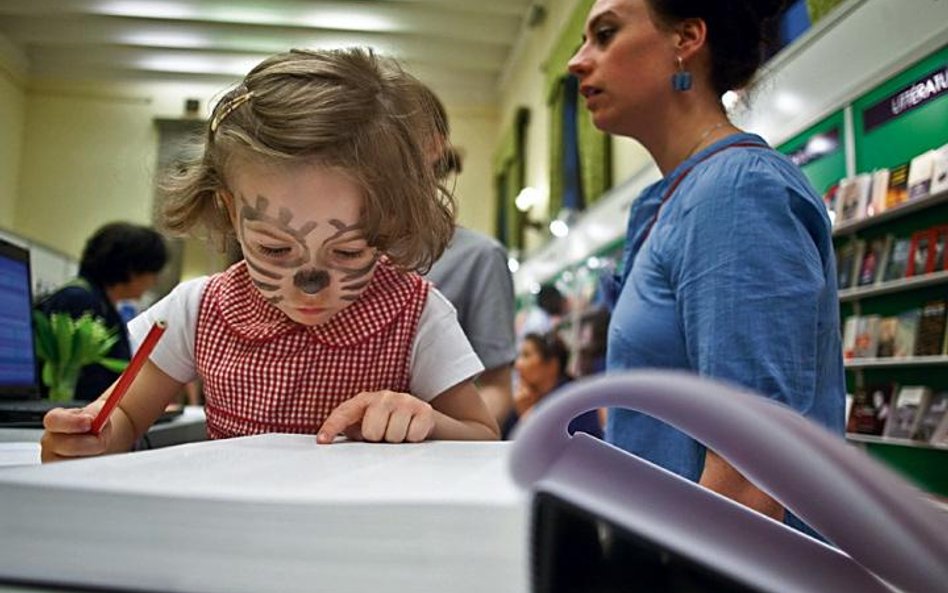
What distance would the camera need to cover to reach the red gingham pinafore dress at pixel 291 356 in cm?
72

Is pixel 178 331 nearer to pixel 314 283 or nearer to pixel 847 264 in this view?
pixel 314 283

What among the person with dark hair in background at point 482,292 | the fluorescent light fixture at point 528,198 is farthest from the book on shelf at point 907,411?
the fluorescent light fixture at point 528,198

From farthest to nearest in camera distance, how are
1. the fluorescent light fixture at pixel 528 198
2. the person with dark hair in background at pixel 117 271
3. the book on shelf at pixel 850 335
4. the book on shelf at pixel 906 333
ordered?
1. the fluorescent light fixture at pixel 528 198
2. the book on shelf at pixel 850 335
3. the book on shelf at pixel 906 333
4. the person with dark hair in background at pixel 117 271

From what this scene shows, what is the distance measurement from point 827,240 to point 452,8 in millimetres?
531

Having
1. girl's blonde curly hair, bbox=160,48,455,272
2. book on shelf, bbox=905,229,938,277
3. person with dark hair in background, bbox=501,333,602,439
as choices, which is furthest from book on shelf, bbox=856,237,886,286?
girl's blonde curly hair, bbox=160,48,455,272

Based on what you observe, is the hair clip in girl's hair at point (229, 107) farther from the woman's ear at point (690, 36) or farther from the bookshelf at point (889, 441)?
the bookshelf at point (889, 441)

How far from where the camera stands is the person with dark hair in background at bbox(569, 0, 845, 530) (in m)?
0.71

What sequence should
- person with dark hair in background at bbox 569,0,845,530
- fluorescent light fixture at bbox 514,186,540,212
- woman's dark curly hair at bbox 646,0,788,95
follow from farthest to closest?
fluorescent light fixture at bbox 514,186,540,212, woman's dark curly hair at bbox 646,0,788,95, person with dark hair in background at bbox 569,0,845,530

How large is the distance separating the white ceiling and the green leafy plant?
1.92ft

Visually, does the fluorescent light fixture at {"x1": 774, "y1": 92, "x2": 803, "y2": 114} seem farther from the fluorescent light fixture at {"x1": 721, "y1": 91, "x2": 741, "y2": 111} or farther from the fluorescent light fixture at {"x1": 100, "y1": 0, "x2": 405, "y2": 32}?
the fluorescent light fixture at {"x1": 100, "y1": 0, "x2": 405, "y2": 32}

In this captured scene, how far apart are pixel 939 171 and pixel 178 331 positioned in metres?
2.08

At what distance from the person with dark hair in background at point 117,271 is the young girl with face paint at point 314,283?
99 cm

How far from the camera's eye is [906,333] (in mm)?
2383

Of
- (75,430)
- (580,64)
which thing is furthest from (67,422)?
(580,64)
